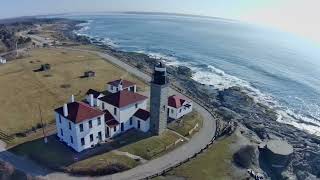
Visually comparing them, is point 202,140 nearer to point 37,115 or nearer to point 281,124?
point 281,124

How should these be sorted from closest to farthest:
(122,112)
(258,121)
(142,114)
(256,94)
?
(122,112) < (142,114) < (258,121) < (256,94)

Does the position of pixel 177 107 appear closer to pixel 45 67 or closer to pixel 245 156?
pixel 245 156

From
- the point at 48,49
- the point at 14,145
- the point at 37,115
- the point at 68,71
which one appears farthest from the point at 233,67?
the point at 14,145

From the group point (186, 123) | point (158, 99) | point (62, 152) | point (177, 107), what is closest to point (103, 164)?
point (62, 152)

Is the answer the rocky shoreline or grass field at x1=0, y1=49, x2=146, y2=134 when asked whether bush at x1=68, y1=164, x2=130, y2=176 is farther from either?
the rocky shoreline

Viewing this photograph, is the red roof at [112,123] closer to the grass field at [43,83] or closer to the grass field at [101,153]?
the grass field at [101,153]

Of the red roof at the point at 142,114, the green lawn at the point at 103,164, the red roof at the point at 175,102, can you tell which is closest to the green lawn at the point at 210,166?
the green lawn at the point at 103,164
